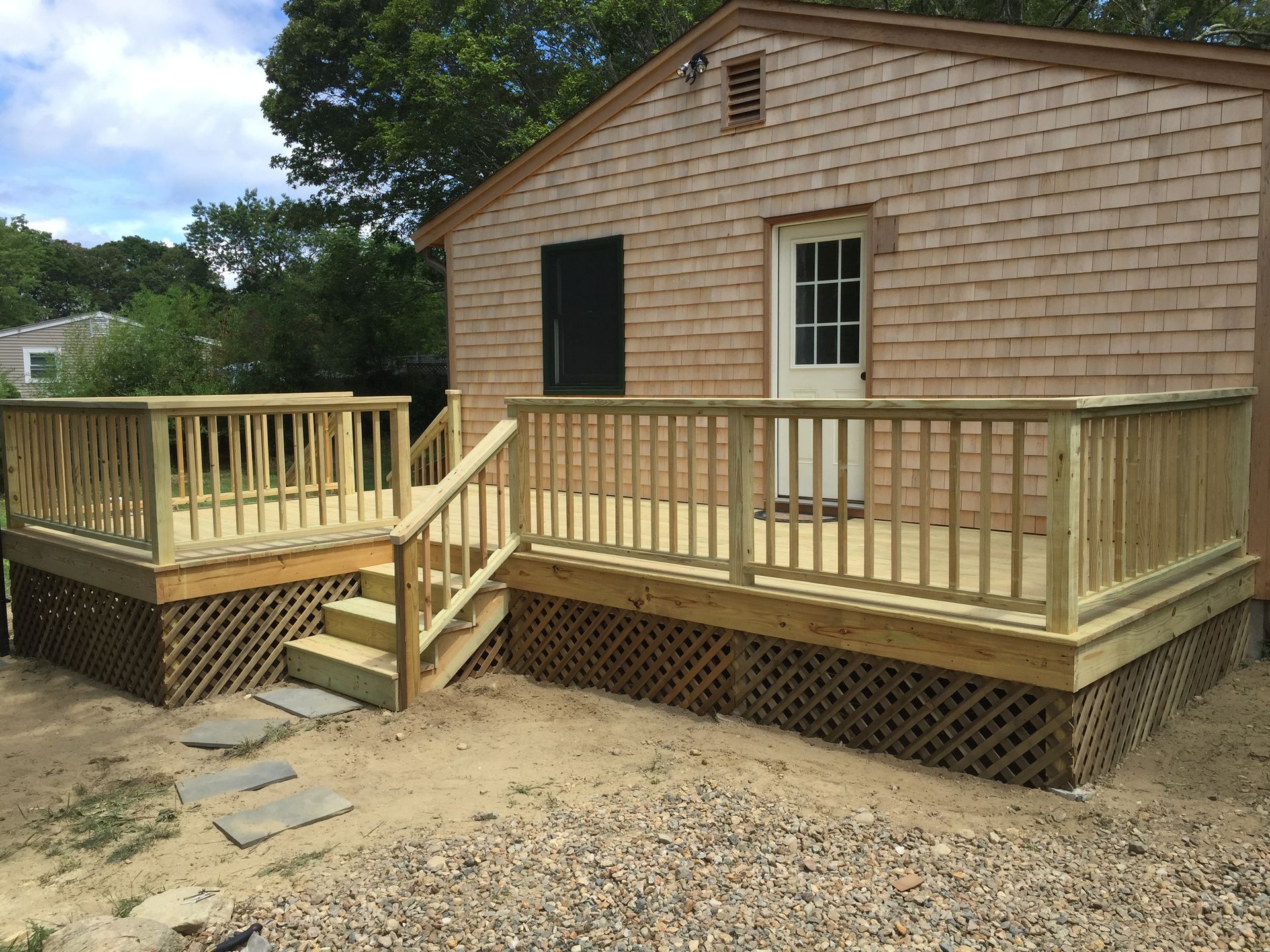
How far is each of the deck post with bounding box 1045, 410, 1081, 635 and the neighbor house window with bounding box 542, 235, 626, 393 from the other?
183 inches

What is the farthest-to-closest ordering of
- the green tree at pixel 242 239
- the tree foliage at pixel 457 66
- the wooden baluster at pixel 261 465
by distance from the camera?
the green tree at pixel 242 239, the tree foliage at pixel 457 66, the wooden baluster at pixel 261 465

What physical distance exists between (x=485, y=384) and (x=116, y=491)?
3.77 metres

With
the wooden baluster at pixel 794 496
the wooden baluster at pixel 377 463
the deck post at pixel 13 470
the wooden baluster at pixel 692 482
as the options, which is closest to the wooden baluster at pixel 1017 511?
the wooden baluster at pixel 794 496

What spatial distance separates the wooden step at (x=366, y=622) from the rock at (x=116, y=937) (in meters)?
2.47

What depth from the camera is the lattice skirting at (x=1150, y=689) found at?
12.3ft

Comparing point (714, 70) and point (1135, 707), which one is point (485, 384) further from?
point (1135, 707)

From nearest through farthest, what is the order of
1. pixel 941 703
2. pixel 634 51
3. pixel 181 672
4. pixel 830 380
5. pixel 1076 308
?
pixel 941 703, pixel 181 672, pixel 1076 308, pixel 830 380, pixel 634 51

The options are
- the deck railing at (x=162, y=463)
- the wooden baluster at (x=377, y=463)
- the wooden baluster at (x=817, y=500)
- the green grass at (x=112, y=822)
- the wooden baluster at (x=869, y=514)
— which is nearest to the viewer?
the green grass at (x=112, y=822)

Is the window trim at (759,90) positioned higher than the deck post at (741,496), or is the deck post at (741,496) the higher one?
the window trim at (759,90)

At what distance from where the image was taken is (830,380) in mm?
6742

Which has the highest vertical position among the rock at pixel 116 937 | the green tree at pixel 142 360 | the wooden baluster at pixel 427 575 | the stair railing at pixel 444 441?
the green tree at pixel 142 360

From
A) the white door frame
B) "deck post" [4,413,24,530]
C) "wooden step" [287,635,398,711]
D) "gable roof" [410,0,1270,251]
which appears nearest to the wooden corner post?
"wooden step" [287,635,398,711]

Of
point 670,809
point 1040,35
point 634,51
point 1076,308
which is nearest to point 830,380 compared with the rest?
point 1076,308

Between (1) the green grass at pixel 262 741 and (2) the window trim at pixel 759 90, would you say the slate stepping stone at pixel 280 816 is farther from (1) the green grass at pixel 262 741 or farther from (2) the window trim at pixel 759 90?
(2) the window trim at pixel 759 90
